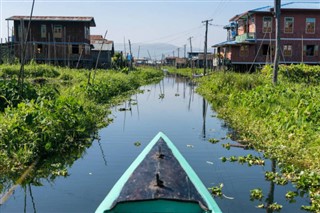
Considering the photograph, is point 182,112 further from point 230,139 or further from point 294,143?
point 294,143

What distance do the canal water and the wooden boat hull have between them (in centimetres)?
138

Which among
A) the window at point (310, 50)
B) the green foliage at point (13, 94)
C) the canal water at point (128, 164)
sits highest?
the window at point (310, 50)

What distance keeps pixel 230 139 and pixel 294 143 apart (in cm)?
303

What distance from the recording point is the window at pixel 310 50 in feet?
132

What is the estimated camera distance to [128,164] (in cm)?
925

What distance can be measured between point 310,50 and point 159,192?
1566 inches

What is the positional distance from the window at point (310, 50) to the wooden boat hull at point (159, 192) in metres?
38.3

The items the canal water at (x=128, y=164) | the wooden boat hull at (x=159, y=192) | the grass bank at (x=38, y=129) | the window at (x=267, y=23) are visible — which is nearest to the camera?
the wooden boat hull at (x=159, y=192)

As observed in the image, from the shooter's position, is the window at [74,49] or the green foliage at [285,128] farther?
the window at [74,49]

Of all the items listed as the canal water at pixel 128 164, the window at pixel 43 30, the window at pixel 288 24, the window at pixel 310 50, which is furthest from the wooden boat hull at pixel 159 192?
the window at pixel 43 30

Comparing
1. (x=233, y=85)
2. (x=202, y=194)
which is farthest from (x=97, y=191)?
(x=233, y=85)

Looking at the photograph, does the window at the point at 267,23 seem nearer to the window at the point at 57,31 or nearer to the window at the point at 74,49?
the window at the point at 74,49

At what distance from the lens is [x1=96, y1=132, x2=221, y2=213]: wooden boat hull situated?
15.7ft

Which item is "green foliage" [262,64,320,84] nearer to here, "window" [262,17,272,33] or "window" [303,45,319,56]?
"window" [262,17,272,33]
